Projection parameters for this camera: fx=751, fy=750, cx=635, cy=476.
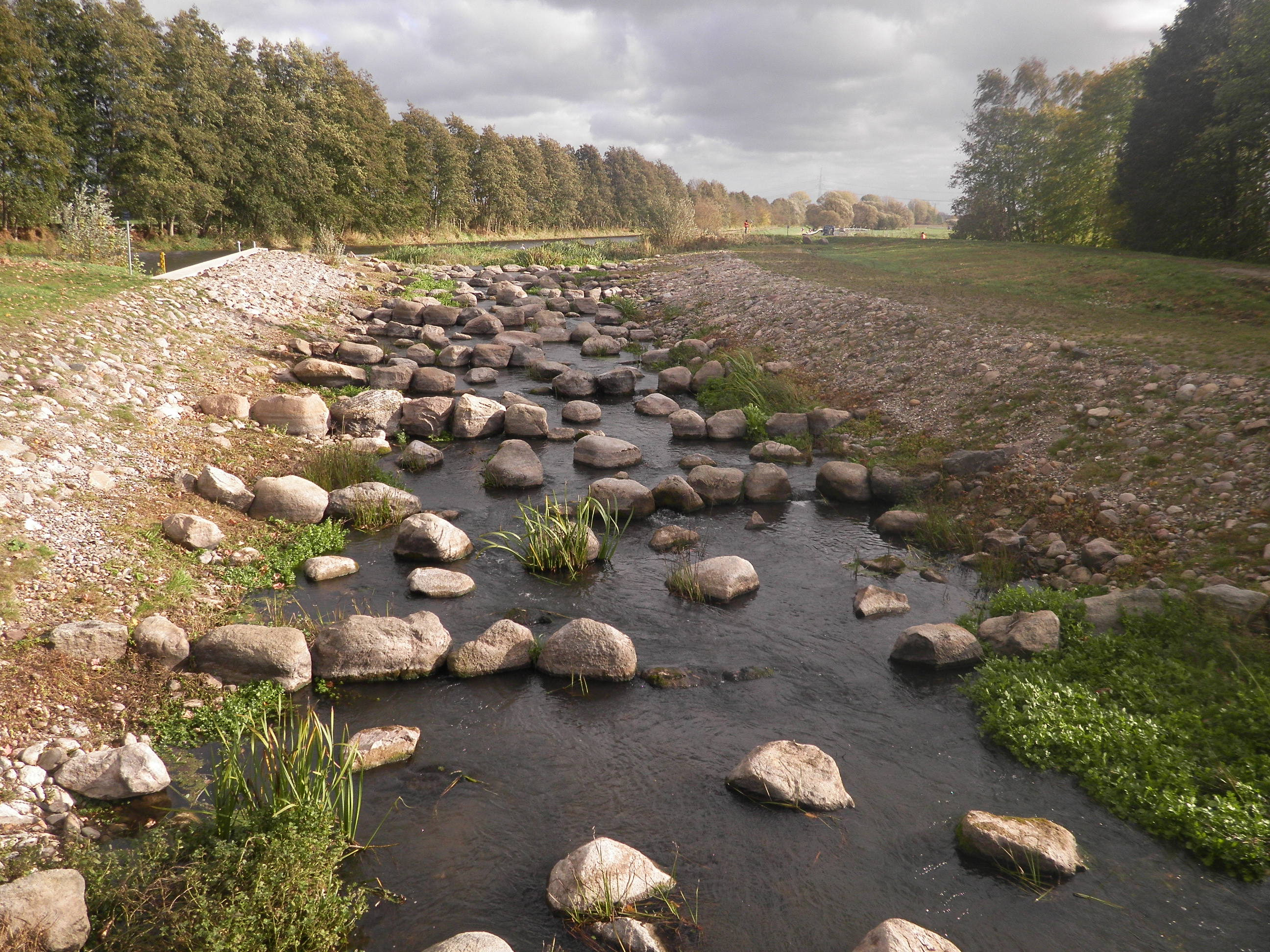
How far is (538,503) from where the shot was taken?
43.1 feet

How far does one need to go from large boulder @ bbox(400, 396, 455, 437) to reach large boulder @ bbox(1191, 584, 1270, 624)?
535 inches

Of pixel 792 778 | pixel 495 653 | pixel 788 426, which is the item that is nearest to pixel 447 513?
pixel 495 653

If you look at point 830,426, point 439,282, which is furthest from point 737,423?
point 439,282

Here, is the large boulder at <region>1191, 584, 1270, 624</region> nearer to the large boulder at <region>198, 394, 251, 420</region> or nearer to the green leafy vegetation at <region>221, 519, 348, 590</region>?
the green leafy vegetation at <region>221, 519, 348, 590</region>

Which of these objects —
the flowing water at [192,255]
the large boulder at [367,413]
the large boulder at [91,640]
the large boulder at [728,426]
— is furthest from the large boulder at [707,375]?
the flowing water at [192,255]

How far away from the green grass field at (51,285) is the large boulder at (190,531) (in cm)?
642

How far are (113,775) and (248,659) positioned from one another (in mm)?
1779

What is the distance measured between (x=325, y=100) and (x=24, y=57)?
67.1ft

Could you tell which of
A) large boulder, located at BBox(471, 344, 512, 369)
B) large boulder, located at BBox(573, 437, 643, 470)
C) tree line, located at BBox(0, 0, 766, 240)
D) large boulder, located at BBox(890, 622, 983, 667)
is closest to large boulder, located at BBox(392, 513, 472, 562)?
large boulder, located at BBox(573, 437, 643, 470)

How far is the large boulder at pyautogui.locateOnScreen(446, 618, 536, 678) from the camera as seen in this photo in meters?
8.23

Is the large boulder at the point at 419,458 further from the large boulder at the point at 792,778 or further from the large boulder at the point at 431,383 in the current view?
the large boulder at the point at 792,778

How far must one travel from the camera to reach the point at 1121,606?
8.67 meters

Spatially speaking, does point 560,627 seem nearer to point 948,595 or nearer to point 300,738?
point 300,738

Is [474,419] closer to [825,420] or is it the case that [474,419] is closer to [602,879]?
[825,420]
